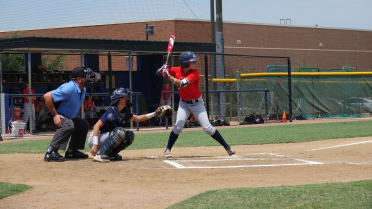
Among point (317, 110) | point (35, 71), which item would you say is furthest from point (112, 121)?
point (317, 110)

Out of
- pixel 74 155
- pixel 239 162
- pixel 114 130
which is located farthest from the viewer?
pixel 74 155

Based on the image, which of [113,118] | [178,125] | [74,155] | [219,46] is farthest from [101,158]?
[219,46]

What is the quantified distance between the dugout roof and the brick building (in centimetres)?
1433

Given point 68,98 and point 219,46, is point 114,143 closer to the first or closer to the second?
point 68,98

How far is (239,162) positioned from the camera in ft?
32.6

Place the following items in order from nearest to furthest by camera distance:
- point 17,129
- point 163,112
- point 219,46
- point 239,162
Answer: point 239,162 < point 163,112 < point 17,129 < point 219,46

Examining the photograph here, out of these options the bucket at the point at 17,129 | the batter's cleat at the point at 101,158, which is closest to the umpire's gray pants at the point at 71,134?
the batter's cleat at the point at 101,158

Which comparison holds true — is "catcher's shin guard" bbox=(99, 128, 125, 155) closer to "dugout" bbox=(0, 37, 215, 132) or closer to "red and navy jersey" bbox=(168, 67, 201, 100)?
"red and navy jersey" bbox=(168, 67, 201, 100)

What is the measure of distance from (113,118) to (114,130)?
0.20 m

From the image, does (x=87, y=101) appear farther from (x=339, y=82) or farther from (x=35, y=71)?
(x=339, y=82)

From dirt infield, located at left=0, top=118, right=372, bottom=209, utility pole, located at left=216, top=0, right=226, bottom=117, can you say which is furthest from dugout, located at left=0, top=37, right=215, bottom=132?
dirt infield, located at left=0, top=118, right=372, bottom=209

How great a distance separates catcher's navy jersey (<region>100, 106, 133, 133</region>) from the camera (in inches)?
397

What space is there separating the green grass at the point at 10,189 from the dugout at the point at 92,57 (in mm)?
11801

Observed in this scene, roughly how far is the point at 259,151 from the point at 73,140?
3719mm
